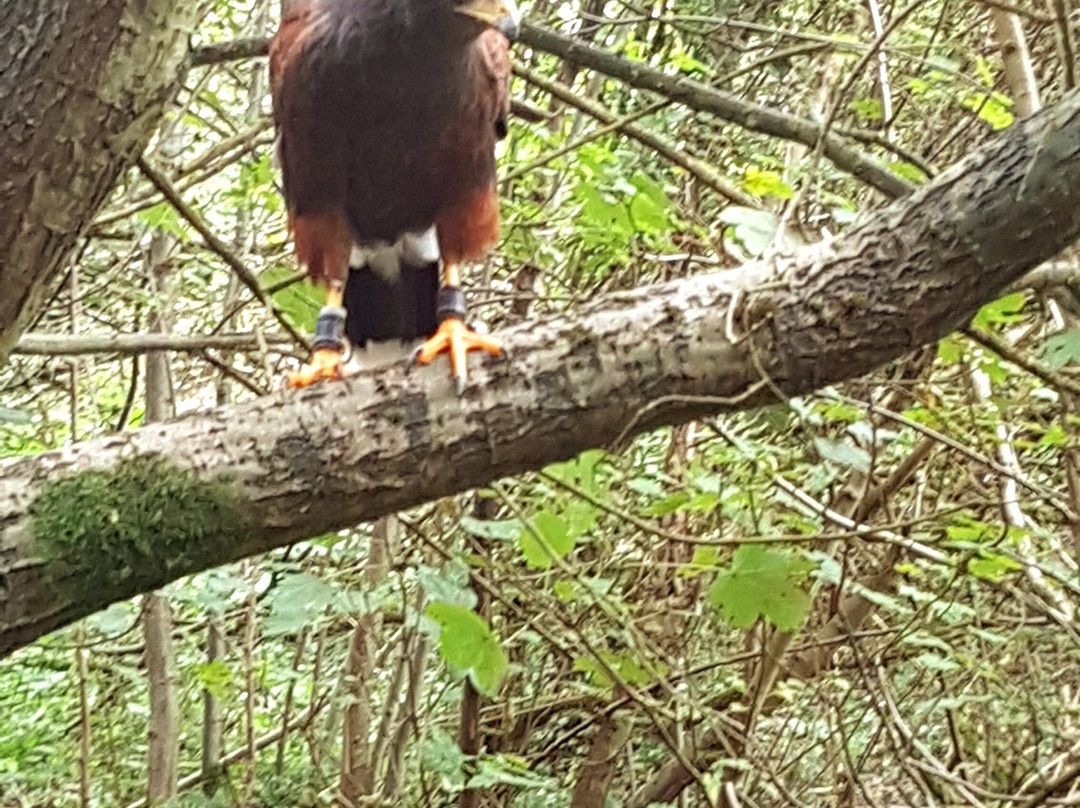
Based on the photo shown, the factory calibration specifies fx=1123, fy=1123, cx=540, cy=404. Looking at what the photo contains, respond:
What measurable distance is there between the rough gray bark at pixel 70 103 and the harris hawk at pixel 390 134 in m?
0.44

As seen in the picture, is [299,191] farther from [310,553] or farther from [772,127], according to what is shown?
[310,553]

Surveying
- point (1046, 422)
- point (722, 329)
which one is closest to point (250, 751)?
point (722, 329)

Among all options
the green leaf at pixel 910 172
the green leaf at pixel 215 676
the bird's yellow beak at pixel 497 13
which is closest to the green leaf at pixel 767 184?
the green leaf at pixel 910 172

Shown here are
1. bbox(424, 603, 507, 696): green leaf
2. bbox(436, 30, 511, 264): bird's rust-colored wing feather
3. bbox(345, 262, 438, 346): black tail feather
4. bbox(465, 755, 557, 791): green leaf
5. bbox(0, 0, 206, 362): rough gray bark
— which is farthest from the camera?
bbox(345, 262, 438, 346): black tail feather

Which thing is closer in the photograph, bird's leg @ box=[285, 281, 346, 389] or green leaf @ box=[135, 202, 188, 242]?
bird's leg @ box=[285, 281, 346, 389]

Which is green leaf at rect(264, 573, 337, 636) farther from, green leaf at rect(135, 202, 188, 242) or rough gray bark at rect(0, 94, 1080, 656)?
green leaf at rect(135, 202, 188, 242)

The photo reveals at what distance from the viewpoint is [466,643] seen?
73.9 inches

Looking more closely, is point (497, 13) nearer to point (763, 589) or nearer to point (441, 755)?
point (763, 589)

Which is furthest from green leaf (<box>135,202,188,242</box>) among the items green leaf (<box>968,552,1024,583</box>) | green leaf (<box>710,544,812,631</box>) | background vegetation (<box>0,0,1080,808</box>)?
green leaf (<box>968,552,1024,583</box>)

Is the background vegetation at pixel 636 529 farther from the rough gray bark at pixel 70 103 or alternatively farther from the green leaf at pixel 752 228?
the rough gray bark at pixel 70 103

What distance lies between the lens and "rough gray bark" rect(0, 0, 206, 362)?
1567 millimetres

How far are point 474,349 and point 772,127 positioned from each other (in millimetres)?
→ 759

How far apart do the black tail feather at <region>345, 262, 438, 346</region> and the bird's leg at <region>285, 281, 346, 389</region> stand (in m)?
0.31

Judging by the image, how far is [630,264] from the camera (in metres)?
3.05
